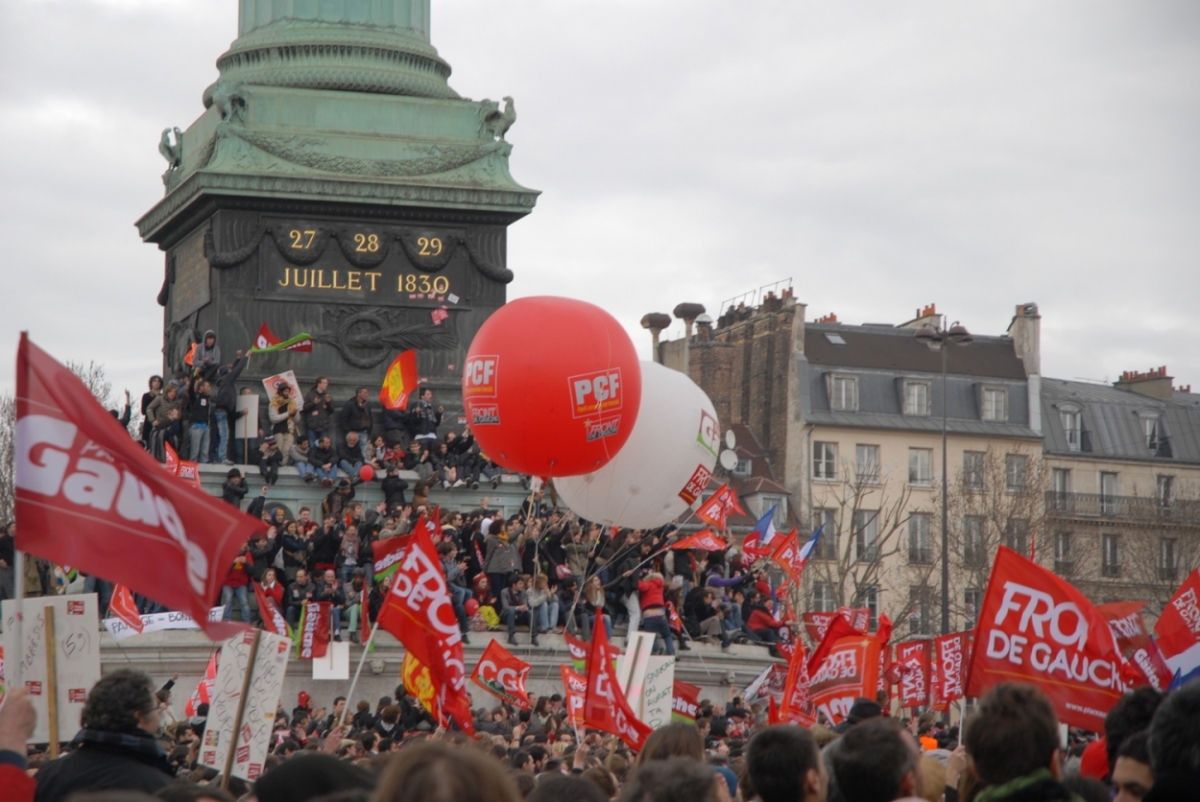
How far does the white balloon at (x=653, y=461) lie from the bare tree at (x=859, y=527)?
36.4 meters

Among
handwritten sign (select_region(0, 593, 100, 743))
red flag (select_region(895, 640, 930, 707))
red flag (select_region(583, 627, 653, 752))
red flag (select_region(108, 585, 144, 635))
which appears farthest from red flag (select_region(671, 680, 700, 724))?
handwritten sign (select_region(0, 593, 100, 743))

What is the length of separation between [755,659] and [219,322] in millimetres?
8959

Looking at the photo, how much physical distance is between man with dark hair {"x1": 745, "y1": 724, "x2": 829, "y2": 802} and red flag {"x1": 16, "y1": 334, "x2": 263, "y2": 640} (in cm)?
215

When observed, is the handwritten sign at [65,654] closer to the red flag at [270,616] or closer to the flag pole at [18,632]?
the flag pole at [18,632]

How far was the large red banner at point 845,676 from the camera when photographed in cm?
1666

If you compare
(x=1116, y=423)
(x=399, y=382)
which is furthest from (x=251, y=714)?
(x=1116, y=423)

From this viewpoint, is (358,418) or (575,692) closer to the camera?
(575,692)

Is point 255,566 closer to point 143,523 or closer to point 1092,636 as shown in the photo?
point 1092,636

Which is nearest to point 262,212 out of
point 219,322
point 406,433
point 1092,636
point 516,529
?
point 219,322

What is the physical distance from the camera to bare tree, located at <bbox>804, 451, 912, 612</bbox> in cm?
5728

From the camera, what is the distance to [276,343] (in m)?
29.1

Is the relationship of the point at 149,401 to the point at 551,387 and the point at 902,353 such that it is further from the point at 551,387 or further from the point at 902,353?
the point at 902,353

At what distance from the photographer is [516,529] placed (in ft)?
86.6

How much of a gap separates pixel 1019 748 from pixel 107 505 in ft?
12.2
